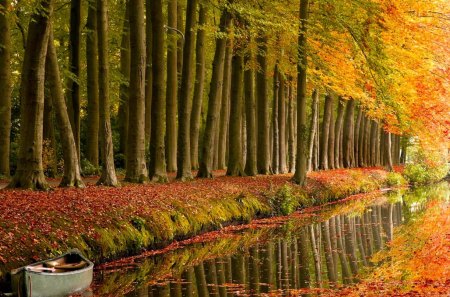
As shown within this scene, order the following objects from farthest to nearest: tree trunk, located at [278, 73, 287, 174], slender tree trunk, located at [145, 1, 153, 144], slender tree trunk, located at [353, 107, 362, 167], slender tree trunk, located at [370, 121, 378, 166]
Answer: slender tree trunk, located at [370, 121, 378, 166] < slender tree trunk, located at [353, 107, 362, 167] < tree trunk, located at [278, 73, 287, 174] < slender tree trunk, located at [145, 1, 153, 144]

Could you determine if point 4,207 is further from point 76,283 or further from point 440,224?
point 440,224

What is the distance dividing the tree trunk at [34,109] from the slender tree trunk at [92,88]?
637cm

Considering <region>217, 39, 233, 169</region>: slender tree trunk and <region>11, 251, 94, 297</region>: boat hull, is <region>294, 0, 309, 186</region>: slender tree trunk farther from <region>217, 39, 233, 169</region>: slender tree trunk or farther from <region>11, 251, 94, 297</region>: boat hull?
<region>11, 251, 94, 297</region>: boat hull

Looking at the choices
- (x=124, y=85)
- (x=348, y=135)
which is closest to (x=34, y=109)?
(x=124, y=85)

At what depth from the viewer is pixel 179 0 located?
2947 cm

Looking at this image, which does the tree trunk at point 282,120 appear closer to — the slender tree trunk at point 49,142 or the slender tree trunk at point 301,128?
the slender tree trunk at point 301,128

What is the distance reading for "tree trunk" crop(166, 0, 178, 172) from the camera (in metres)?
23.7

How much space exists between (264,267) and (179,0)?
18595 millimetres

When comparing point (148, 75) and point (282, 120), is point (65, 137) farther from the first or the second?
point (282, 120)

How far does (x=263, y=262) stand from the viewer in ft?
46.4

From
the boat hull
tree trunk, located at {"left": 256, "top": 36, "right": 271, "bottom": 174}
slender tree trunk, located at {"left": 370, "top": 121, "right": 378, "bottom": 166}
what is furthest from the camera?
slender tree trunk, located at {"left": 370, "top": 121, "right": 378, "bottom": 166}

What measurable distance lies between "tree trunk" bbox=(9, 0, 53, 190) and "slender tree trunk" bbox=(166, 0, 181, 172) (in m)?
7.53

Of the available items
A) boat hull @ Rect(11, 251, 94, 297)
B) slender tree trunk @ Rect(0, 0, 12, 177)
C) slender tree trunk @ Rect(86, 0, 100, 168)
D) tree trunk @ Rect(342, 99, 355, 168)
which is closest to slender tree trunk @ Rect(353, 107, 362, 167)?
tree trunk @ Rect(342, 99, 355, 168)

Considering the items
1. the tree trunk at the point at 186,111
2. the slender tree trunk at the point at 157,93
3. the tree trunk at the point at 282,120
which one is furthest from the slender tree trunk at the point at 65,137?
the tree trunk at the point at 282,120
